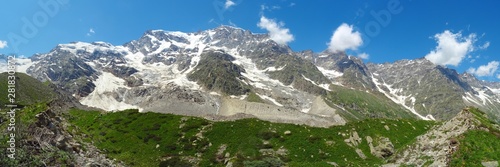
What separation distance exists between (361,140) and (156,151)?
1196 inches

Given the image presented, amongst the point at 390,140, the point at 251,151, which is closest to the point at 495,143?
the point at 390,140

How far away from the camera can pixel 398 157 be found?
144 feet

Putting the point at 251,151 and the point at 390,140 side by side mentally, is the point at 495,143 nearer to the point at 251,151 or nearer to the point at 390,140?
the point at 390,140

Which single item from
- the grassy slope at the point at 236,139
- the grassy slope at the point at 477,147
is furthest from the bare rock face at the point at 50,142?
Answer: the grassy slope at the point at 477,147

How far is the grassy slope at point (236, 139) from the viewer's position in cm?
5387

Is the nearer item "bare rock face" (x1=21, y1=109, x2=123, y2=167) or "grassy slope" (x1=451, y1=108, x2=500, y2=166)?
Result: "bare rock face" (x1=21, y1=109, x2=123, y2=167)

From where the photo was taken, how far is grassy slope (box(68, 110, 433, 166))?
53.9 m

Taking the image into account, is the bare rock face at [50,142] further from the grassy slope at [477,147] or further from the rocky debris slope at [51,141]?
the grassy slope at [477,147]

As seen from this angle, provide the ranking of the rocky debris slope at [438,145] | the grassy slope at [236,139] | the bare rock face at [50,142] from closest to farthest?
the bare rock face at [50,142] < the rocky debris slope at [438,145] < the grassy slope at [236,139]

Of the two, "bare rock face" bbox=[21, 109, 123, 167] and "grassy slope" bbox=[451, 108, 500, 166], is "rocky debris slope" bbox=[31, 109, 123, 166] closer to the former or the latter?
"bare rock face" bbox=[21, 109, 123, 167]

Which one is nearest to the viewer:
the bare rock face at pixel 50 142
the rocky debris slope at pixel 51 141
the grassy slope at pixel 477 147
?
the bare rock face at pixel 50 142

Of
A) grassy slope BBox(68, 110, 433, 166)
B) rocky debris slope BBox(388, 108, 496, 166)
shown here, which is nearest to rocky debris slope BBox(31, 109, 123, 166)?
grassy slope BBox(68, 110, 433, 166)

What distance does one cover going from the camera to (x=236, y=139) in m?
60.3

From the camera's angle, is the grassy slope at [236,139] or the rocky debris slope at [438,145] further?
the grassy slope at [236,139]
